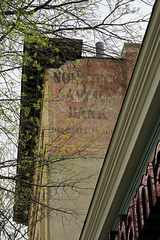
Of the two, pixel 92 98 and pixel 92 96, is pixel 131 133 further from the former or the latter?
pixel 92 98

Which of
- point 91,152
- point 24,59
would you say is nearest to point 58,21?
point 24,59

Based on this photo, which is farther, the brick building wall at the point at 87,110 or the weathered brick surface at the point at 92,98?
the weathered brick surface at the point at 92,98

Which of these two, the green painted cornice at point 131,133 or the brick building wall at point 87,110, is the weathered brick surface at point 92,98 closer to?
the brick building wall at point 87,110

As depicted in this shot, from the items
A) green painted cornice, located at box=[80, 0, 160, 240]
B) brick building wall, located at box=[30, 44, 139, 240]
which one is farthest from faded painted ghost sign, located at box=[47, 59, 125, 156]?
green painted cornice, located at box=[80, 0, 160, 240]

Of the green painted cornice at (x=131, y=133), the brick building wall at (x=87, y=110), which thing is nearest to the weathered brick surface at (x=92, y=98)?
the brick building wall at (x=87, y=110)

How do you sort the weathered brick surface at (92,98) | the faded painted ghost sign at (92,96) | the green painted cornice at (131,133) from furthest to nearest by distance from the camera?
the faded painted ghost sign at (92,96)
the weathered brick surface at (92,98)
the green painted cornice at (131,133)

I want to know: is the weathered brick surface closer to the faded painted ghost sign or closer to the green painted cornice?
the faded painted ghost sign

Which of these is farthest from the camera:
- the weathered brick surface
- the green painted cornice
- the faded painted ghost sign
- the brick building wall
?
the faded painted ghost sign

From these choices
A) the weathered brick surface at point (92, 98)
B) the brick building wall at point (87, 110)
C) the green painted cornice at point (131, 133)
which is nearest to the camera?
the green painted cornice at point (131, 133)

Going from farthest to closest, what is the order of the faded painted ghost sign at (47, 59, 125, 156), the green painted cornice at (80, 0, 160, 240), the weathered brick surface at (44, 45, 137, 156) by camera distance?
1. the faded painted ghost sign at (47, 59, 125, 156)
2. the weathered brick surface at (44, 45, 137, 156)
3. the green painted cornice at (80, 0, 160, 240)

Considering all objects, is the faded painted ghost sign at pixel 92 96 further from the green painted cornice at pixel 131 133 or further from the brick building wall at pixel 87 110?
the green painted cornice at pixel 131 133

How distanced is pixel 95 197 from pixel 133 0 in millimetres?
4340

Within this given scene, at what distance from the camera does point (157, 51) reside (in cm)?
516

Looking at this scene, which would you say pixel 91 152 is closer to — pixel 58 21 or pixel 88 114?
pixel 88 114
